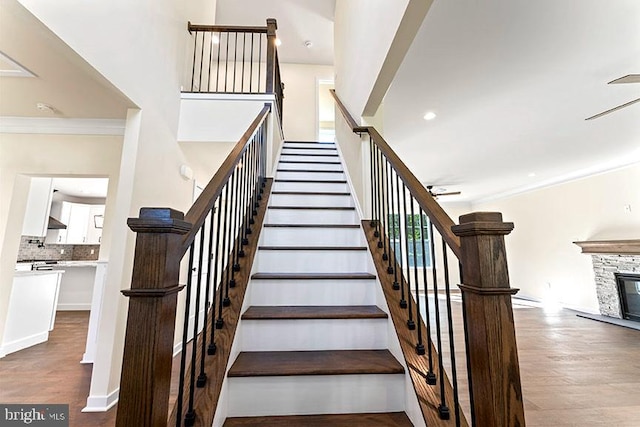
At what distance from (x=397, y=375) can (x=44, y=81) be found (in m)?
3.27

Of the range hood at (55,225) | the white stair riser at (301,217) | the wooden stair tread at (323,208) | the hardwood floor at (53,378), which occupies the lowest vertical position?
the hardwood floor at (53,378)

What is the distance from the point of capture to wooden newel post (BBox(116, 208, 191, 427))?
682mm

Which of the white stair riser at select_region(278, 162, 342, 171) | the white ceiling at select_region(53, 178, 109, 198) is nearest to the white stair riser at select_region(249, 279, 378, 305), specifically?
the white stair riser at select_region(278, 162, 342, 171)

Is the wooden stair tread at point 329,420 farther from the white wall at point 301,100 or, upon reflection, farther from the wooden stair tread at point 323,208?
the white wall at point 301,100

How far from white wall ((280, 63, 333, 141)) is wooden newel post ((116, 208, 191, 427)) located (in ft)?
20.3

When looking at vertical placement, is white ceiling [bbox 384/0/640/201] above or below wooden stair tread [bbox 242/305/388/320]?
above

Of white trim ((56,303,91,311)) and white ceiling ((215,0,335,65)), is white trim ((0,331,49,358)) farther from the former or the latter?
white ceiling ((215,0,335,65))

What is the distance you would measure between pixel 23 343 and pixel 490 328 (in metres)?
4.58

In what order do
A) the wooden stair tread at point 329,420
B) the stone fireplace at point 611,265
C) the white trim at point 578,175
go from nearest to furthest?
the wooden stair tread at point 329,420 → the stone fireplace at point 611,265 → the white trim at point 578,175

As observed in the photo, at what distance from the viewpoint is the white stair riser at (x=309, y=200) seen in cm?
293

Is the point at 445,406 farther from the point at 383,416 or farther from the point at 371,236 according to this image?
the point at 371,236

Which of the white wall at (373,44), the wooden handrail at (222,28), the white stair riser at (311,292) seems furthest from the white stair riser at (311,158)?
the white stair riser at (311,292)

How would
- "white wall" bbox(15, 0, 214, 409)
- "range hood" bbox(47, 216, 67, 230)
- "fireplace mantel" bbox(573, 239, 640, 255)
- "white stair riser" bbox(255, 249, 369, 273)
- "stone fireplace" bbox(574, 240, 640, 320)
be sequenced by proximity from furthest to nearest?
"range hood" bbox(47, 216, 67, 230)
"stone fireplace" bbox(574, 240, 640, 320)
"fireplace mantel" bbox(573, 239, 640, 255)
"white stair riser" bbox(255, 249, 369, 273)
"white wall" bbox(15, 0, 214, 409)

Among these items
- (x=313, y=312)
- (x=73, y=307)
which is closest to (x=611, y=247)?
(x=313, y=312)
